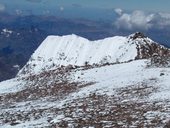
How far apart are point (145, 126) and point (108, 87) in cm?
1586

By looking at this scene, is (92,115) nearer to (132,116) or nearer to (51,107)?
(132,116)

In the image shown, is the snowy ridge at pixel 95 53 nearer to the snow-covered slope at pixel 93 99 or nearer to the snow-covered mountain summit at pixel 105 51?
the snow-covered mountain summit at pixel 105 51

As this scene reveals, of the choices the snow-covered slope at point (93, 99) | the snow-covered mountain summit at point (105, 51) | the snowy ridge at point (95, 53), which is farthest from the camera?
the snowy ridge at point (95, 53)

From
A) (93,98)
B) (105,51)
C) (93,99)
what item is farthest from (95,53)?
(93,99)

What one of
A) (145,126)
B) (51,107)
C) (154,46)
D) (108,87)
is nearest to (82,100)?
(51,107)

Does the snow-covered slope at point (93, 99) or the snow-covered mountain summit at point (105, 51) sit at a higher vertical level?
the snow-covered mountain summit at point (105, 51)

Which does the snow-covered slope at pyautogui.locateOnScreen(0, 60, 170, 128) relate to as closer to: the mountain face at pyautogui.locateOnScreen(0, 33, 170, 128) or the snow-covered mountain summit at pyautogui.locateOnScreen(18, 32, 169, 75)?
the mountain face at pyautogui.locateOnScreen(0, 33, 170, 128)

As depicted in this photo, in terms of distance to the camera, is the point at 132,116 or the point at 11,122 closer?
the point at 132,116

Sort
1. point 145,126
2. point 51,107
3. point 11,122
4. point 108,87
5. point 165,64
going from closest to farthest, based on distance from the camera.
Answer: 1. point 145,126
2. point 11,122
3. point 51,107
4. point 108,87
5. point 165,64

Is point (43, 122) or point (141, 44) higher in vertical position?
point (141, 44)

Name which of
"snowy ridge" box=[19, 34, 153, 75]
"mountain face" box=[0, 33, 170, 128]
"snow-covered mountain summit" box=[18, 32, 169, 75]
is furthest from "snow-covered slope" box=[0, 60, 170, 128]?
"snowy ridge" box=[19, 34, 153, 75]

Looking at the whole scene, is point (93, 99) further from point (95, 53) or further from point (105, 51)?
point (95, 53)

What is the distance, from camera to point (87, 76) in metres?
46.6

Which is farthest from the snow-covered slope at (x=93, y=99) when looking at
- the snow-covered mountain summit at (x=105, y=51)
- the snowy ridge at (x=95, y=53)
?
the snowy ridge at (x=95, y=53)
